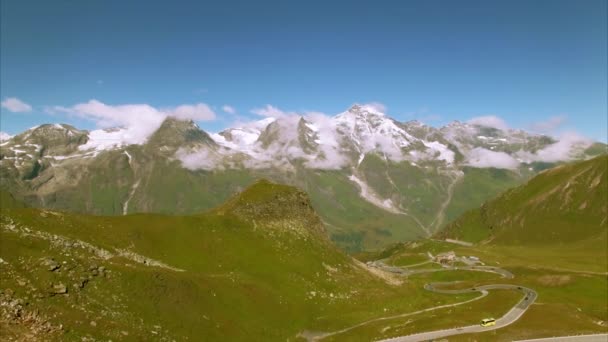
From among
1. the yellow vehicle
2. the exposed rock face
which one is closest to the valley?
the exposed rock face

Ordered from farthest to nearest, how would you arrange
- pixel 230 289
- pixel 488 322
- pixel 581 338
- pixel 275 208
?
pixel 275 208 < pixel 488 322 < pixel 230 289 < pixel 581 338

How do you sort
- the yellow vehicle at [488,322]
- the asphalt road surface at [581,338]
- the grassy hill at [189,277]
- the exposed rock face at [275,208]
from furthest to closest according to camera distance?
the exposed rock face at [275,208], the yellow vehicle at [488,322], the asphalt road surface at [581,338], the grassy hill at [189,277]

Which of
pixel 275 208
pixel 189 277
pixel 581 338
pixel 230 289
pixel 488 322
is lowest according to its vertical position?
pixel 488 322

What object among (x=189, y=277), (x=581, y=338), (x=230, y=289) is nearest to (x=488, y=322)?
(x=581, y=338)

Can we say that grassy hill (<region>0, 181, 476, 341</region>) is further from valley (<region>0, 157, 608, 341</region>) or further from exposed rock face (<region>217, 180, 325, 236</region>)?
exposed rock face (<region>217, 180, 325, 236</region>)

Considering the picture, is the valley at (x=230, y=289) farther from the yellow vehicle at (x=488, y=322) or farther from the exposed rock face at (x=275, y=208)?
the yellow vehicle at (x=488, y=322)

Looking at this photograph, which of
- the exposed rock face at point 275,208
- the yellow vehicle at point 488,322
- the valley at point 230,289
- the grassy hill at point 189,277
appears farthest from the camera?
the exposed rock face at point 275,208

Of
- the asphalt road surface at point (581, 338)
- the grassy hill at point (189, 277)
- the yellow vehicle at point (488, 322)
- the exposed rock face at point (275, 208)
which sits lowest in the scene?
the yellow vehicle at point (488, 322)

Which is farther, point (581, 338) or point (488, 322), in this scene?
point (488, 322)

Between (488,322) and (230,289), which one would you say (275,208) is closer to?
(230,289)

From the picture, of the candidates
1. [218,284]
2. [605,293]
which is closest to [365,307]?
[218,284]

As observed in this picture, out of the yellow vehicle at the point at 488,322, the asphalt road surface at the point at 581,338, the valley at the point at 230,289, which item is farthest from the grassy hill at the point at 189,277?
the asphalt road surface at the point at 581,338

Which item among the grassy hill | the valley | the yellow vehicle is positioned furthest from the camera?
the yellow vehicle

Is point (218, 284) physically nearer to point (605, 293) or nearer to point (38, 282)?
point (38, 282)
